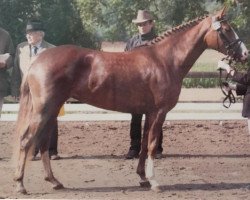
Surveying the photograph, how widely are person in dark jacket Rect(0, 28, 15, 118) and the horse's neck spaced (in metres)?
A: 2.10

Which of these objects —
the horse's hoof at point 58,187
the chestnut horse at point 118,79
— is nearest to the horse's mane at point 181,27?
the chestnut horse at point 118,79

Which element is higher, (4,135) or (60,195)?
(60,195)

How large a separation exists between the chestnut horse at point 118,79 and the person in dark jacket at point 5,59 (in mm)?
1219

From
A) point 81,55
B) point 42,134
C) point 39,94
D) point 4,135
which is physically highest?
point 81,55

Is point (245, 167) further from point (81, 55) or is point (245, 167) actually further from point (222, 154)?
point (81, 55)

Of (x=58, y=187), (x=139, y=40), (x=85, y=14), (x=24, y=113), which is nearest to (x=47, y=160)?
(x=58, y=187)

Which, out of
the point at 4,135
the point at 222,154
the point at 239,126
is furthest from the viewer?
the point at 239,126

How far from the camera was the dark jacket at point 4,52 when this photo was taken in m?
7.25

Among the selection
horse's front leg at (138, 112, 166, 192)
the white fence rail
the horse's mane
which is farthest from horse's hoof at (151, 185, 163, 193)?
the white fence rail

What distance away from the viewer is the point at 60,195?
229 inches

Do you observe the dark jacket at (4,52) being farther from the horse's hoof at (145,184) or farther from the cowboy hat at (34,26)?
the horse's hoof at (145,184)

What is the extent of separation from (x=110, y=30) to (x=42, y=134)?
94.4 ft

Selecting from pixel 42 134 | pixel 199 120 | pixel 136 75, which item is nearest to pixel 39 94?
pixel 42 134

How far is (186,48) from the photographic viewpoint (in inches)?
249
